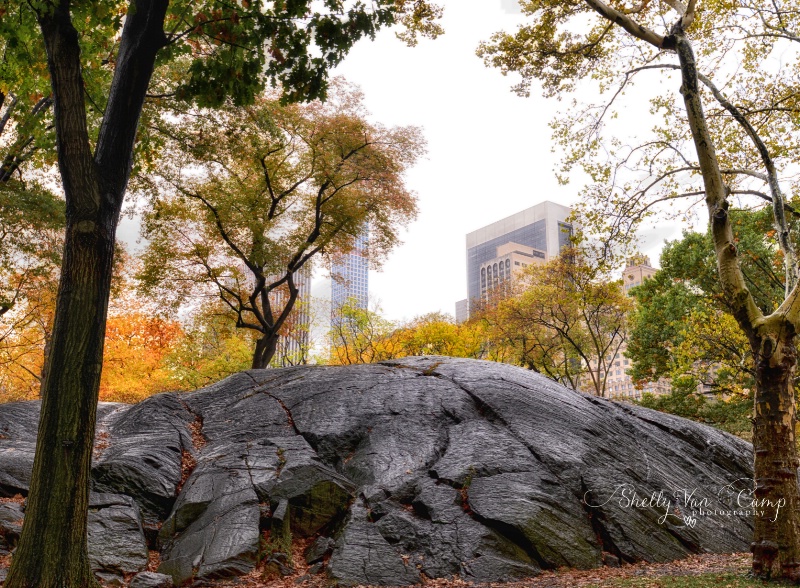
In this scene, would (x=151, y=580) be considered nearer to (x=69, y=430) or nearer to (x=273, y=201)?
(x=69, y=430)

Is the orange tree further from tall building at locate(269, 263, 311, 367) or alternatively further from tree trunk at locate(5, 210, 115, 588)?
tall building at locate(269, 263, 311, 367)

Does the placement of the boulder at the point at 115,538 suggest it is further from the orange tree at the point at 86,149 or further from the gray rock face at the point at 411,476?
the orange tree at the point at 86,149

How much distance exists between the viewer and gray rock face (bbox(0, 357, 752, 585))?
8469mm

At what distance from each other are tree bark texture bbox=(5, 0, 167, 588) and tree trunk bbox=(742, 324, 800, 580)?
8.43 m

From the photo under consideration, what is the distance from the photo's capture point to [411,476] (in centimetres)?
986

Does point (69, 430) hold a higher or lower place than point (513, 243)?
lower

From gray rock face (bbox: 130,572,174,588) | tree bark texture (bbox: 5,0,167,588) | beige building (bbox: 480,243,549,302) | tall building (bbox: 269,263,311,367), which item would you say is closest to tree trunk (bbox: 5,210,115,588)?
tree bark texture (bbox: 5,0,167,588)

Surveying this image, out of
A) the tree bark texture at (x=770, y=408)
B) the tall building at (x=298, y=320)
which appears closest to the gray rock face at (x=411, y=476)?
the tree bark texture at (x=770, y=408)

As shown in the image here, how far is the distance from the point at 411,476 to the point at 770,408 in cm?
565

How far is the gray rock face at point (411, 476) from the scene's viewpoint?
8469 mm

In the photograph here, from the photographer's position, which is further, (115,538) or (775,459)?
(115,538)

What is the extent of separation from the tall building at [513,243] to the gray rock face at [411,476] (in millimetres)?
64394

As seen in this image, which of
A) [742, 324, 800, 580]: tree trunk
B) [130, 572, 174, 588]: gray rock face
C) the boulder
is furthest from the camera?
the boulder

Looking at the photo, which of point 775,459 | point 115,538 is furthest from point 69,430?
point 775,459
